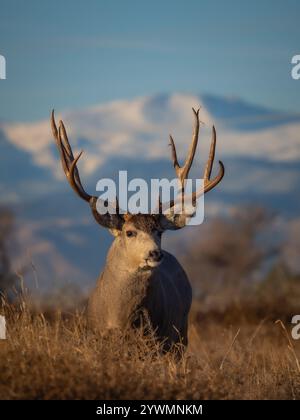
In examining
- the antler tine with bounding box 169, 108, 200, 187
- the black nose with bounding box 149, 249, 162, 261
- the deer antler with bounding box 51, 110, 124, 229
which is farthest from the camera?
the antler tine with bounding box 169, 108, 200, 187

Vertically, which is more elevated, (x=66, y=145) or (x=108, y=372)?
(x=66, y=145)

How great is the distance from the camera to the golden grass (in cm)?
827

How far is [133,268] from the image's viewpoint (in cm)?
1142

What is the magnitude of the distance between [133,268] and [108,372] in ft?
9.77

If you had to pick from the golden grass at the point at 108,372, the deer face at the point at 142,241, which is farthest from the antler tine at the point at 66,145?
the golden grass at the point at 108,372

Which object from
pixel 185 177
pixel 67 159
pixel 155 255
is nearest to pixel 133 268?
pixel 155 255

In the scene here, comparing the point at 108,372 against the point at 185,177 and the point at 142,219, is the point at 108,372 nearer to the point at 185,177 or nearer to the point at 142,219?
the point at 142,219

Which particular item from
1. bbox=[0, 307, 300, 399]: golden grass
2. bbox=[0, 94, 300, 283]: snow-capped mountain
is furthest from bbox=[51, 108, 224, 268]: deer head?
Result: bbox=[0, 94, 300, 283]: snow-capped mountain

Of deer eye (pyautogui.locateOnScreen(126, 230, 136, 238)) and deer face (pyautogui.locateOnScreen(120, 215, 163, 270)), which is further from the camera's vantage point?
deer eye (pyautogui.locateOnScreen(126, 230, 136, 238))

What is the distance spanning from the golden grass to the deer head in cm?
88

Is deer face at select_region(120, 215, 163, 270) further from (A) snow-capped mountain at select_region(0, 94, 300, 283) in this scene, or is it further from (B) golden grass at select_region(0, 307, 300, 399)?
(A) snow-capped mountain at select_region(0, 94, 300, 283)
